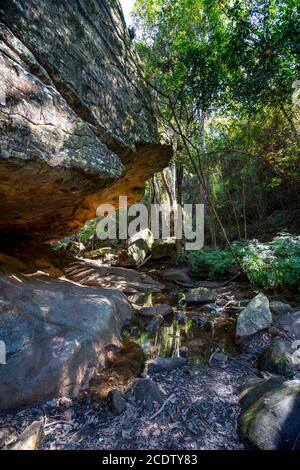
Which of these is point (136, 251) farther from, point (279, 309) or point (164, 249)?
point (279, 309)

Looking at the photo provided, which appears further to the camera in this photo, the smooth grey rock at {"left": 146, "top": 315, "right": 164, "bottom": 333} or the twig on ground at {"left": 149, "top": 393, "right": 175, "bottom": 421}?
the smooth grey rock at {"left": 146, "top": 315, "right": 164, "bottom": 333}

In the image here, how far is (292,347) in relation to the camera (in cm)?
349

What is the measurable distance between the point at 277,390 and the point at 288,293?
413 cm

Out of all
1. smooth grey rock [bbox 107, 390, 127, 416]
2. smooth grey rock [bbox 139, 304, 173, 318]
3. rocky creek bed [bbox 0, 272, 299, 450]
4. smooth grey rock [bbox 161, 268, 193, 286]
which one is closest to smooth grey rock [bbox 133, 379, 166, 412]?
rocky creek bed [bbox 0, 272, 299, 450]

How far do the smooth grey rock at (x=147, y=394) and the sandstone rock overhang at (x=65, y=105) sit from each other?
9.41 ft

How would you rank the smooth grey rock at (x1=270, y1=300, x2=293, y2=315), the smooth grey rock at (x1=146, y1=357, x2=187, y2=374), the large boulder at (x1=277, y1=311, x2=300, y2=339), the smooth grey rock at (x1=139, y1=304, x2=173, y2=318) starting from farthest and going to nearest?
the smooth grey rock at (x1=139, y1=304, x2=173, y2=318), the smooth grey rock at (x1=270, y1=300, x2=293, y2=315), the large boulder at (x1=277, y1=311, x2=300, y2=339), the smooth grey rock at (x1=146, y1=357, x2=187, y2=374)

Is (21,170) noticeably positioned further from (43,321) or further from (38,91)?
(43,321)

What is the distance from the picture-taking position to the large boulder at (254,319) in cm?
412

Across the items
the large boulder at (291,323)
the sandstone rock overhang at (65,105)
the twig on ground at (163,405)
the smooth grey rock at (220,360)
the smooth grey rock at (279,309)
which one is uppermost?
the sandstone rock overhang at (65,105)

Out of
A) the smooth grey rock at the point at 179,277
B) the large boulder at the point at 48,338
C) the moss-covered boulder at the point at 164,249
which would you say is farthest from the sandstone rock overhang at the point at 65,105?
the moss-covered boulder at the point at 164,249

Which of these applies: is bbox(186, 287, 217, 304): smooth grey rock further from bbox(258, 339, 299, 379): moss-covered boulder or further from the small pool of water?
bbox(258, 339, 299, 379): moss-covered boulder

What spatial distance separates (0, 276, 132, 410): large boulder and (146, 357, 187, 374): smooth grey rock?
65 centimetres

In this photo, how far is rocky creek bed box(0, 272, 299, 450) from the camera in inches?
88.1

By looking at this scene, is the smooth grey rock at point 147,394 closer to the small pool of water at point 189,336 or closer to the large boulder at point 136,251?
the small pool of water at point 189,336
